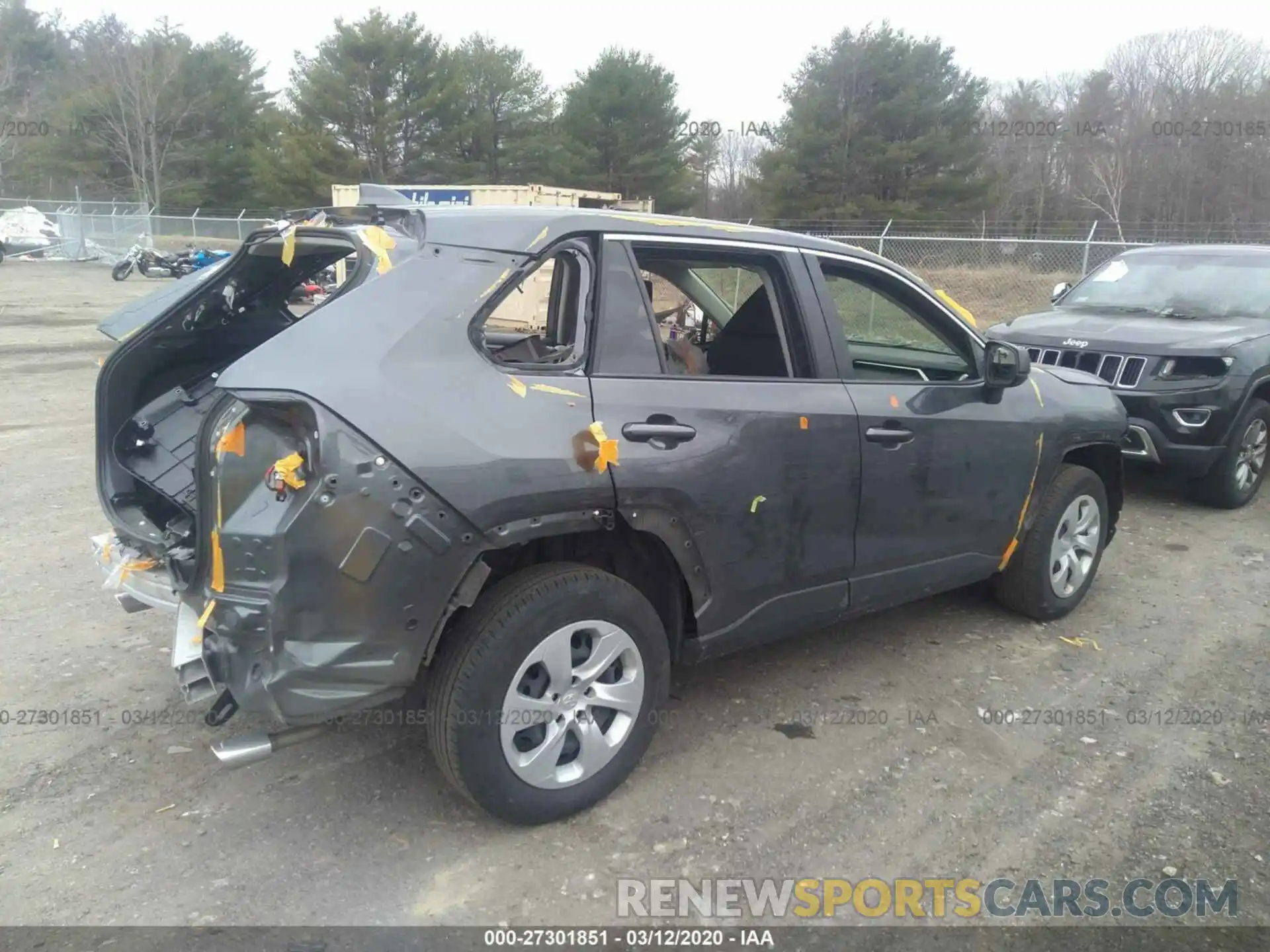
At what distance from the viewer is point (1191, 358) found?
6.72m

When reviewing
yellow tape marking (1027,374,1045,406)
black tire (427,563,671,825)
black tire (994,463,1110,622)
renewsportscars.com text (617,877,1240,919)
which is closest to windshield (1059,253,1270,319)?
black tire (994,463,1110,622)

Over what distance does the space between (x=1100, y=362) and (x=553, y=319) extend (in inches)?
195

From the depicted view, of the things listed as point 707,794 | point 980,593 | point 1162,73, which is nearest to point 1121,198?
point 1162,73

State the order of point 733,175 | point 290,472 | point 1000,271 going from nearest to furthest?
point 290,472 < point 1000,271 < point 733,175

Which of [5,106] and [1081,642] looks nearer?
[1081,642]

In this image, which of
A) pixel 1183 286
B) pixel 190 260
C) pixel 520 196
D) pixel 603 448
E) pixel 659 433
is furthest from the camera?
pixel 190 260

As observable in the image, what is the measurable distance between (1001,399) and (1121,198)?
3607 cm

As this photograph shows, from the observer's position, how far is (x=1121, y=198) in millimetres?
34938

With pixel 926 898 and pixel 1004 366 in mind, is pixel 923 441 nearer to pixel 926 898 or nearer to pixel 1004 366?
pixel 1004 366

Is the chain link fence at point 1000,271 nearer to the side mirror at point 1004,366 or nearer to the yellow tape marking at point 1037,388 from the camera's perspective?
the yellow tape marking at point 1037,388

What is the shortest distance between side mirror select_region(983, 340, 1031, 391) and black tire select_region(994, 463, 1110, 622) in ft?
2.48

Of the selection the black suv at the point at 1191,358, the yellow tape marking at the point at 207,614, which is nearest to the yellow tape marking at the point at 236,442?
the yellow tape marking at the point at 207,614

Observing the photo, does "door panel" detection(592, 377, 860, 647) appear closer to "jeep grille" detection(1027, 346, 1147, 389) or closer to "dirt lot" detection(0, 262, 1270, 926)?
"dirt lot" detection(0, 262, 1270, 926)

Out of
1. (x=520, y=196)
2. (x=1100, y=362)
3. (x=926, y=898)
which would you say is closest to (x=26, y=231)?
(x=520, y=196)
